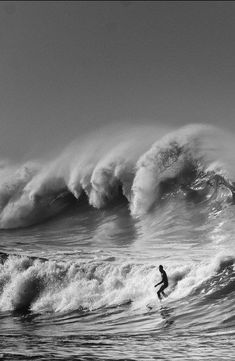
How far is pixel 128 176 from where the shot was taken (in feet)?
84.1

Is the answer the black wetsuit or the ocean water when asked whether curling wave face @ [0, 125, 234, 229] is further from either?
the black wetsuit

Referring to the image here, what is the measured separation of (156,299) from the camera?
1128 centimetres

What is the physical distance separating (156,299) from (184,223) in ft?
26.3

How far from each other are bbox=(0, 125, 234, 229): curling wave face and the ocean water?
3.1 inches

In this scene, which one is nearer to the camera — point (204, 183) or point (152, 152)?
point (204, 183)

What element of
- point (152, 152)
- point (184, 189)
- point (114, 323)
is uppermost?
point (152, 152)

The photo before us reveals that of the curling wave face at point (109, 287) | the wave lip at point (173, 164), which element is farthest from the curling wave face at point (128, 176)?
the curling wave face at point (109, 287)

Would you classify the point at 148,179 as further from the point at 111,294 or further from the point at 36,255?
the point at 111,294

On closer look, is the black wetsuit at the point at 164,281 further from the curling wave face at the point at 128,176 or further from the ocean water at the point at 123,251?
the curling wave face at the point at 128,176

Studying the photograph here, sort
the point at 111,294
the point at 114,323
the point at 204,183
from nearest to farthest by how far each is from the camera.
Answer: the point at 114,323 < the point at 111,294 < the point at 204,183

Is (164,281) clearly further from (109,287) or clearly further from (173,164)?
(173,164)

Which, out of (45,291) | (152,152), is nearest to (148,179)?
(152,152)

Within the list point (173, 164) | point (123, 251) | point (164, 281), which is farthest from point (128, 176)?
point (164, 281)

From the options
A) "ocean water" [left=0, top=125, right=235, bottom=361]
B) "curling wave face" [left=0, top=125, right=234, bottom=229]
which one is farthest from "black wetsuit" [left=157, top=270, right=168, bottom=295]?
"curling wave face" [left=0, top=125, right=234, bottom=229]
